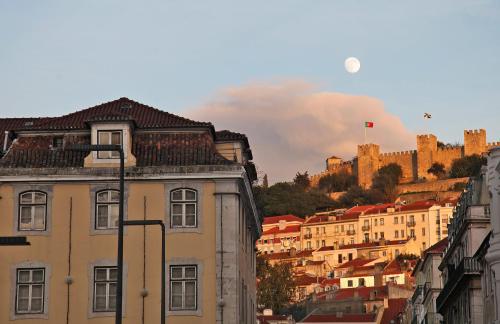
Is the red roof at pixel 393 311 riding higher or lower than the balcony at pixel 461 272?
higher

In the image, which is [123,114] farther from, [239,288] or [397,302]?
[397,302]

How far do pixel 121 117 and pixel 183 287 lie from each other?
701 centimetres

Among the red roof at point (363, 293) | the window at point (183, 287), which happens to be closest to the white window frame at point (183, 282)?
the window at point (183, 287)

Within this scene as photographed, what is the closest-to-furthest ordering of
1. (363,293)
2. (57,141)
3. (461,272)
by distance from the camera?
(57,141) < (461,272) < (363,293)

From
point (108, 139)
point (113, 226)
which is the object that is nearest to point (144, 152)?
point (108, 139)

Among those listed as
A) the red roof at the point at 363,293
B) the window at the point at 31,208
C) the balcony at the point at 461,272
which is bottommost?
the balcony at the point at 461,272

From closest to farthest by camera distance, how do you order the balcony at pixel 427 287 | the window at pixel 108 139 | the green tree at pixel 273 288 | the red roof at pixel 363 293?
the window at pixel 108 139 < the balcony at pixel 427 287 < the green tree at pixel 273 288 < the red roof at pixel 363 293

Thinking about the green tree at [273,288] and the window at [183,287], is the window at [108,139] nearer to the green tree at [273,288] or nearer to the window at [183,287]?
the window at [183,287]

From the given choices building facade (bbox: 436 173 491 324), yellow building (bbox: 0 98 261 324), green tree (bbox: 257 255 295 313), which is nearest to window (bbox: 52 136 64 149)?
yellow building (bbox: 0 98 261 324)

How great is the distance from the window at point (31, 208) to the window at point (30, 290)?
1.75 m

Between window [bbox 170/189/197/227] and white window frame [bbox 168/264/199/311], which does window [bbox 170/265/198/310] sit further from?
window [bbox 170/189/197/227]

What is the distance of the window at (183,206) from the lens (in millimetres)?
52000

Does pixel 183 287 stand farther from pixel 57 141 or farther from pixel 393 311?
pixel 393 311

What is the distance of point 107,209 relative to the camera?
52.2 m
